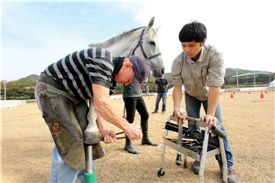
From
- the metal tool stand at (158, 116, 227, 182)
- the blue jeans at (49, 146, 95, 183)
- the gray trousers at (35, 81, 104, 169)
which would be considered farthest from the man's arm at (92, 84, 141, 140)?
the metal tool stand at (158, 116, 227, 182)

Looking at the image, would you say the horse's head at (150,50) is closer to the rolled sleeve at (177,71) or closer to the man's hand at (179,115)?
the rolled sleeve at (177,71)

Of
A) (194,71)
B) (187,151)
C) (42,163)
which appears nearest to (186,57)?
(194,71)

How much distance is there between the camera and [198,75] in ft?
11.0

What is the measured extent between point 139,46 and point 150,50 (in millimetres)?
232

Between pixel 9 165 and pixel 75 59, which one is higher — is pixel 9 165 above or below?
below

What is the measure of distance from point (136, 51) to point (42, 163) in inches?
104

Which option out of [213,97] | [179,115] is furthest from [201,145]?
[213,97]

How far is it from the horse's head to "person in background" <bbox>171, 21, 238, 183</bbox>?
150 centimetres

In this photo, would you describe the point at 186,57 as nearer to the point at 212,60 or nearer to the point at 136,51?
the point at 212,60

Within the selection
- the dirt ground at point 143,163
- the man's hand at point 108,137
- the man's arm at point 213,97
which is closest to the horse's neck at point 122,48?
the dirt ground at point 143,163

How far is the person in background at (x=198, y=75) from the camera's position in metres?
Answer: 2.83

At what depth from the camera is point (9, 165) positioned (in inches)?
180

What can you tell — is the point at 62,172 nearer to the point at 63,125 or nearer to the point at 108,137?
the point at 63,125

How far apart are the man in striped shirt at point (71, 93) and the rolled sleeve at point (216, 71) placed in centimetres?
117
